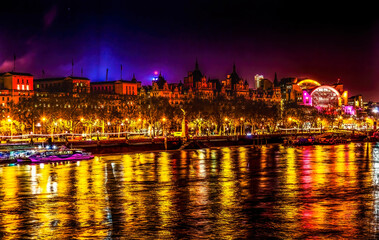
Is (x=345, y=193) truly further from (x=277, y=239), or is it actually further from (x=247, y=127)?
(x=247, y=127)

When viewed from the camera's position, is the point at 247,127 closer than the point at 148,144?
No

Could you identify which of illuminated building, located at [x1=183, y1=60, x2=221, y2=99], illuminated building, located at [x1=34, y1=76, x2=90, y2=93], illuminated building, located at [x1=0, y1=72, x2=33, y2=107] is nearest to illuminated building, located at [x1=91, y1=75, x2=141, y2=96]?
illuminated building, located at [x1=34, y1=76, x2=90, y2=93]

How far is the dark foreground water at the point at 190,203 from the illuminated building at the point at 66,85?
369ft

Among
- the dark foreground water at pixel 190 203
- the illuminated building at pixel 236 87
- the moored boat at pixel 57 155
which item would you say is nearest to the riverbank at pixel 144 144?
the moored boat at pixel 57 155

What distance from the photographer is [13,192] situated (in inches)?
1233

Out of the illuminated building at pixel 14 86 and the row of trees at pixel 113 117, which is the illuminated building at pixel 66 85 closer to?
the illuminated building at pixel 14 86

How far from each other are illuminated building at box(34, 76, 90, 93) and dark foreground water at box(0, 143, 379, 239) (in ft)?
369

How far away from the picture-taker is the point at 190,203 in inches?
1056

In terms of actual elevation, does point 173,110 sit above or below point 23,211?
above

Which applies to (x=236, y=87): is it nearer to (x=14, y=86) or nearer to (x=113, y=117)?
(x=14, y=86)

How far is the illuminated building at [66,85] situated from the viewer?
15425 cm

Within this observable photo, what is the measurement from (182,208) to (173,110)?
301 ft

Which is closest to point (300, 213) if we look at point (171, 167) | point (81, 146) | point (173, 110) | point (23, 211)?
point (23, 211)

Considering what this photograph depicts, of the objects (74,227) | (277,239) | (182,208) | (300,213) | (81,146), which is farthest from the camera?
(81,146)
